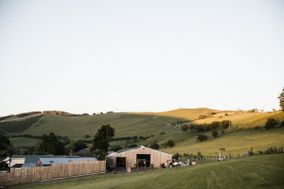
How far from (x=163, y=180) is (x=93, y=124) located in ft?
505

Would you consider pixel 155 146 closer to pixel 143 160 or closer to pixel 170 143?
pixel 170 143

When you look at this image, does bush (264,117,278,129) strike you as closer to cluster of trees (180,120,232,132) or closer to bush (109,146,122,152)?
cluster of trees (180,120,232,132)

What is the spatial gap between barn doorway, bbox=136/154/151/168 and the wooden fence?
9770mm

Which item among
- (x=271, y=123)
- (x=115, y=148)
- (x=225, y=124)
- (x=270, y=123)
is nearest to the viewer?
(x=271, y=123)

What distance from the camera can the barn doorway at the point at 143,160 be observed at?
270 feet

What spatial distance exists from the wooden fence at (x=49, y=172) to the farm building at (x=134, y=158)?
7.04m

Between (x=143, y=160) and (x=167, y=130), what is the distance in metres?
72.9

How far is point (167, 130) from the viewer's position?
155 metres

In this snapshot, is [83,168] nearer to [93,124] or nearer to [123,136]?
[123,136]

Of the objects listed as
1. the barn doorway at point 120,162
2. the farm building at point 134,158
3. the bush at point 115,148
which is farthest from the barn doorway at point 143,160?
the bush at point 115,148

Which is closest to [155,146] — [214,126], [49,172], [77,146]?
[214,126]

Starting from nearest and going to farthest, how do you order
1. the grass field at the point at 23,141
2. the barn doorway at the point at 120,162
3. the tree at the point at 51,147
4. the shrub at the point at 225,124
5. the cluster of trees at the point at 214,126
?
the barn doorway at the point at 120,162
the tree at the point at 51,147
the shrub at the point at 225,124
the cluster of trees at the point at 214,126
the grass field at the point at 23,141

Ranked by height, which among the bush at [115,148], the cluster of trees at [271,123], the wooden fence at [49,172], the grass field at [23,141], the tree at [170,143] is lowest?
the wooden fence at [49,172]

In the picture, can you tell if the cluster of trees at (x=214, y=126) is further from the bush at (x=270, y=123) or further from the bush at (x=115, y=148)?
the bush at (x=115, y=148)
